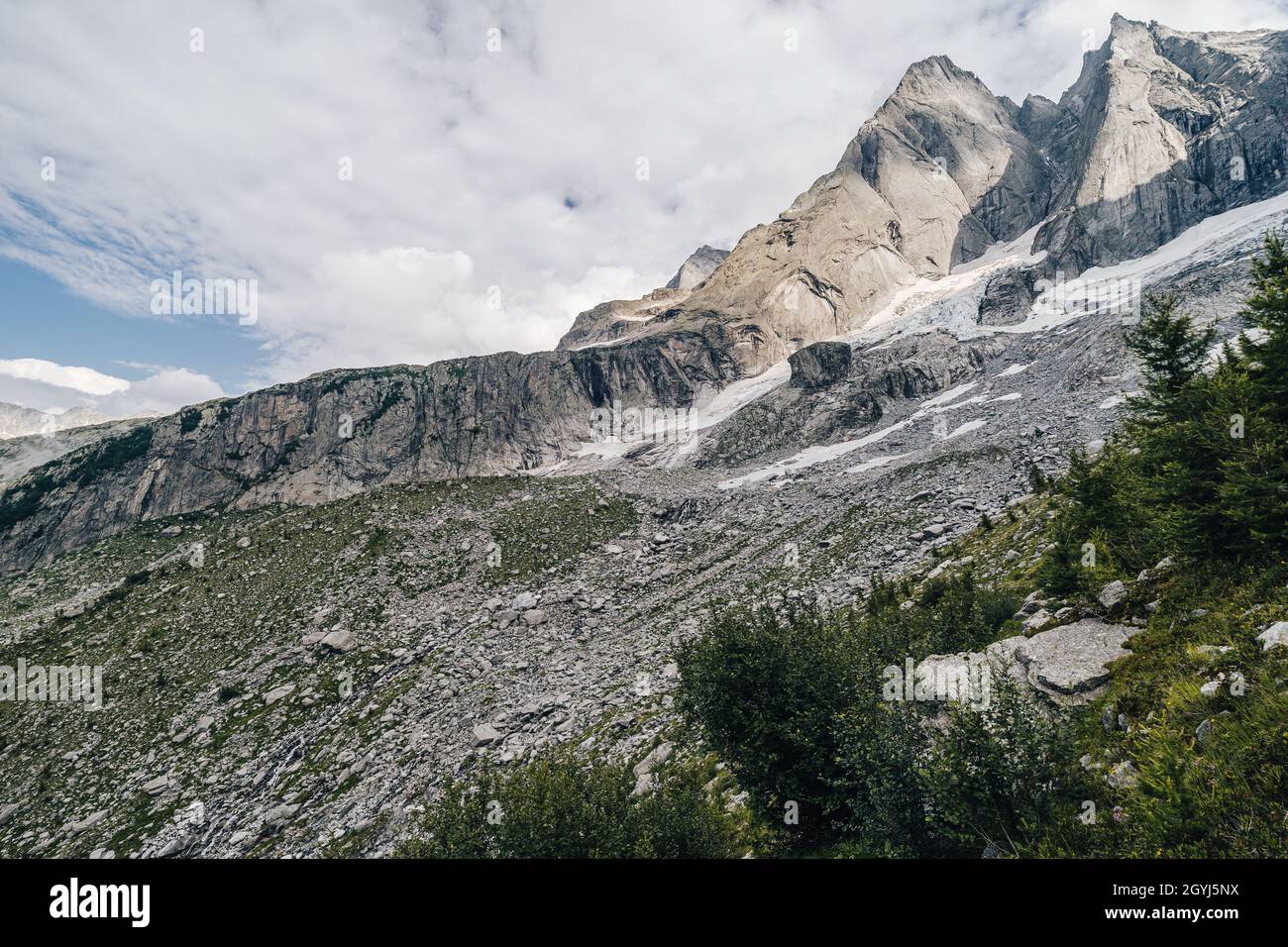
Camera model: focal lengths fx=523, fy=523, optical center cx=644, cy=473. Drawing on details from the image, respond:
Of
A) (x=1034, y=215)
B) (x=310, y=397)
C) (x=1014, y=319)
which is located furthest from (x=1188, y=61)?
(x=310, y=397)

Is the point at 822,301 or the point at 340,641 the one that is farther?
the point at 822,301

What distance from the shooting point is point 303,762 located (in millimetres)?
27578

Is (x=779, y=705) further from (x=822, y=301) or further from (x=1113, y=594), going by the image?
(x=822, y=301)

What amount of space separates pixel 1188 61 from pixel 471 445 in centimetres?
23969

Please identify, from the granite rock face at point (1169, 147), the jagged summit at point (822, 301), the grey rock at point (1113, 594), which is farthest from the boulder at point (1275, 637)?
the granite rock face at point (1169, 147)

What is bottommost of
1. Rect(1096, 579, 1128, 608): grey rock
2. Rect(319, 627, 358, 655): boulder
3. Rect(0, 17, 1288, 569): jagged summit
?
Rect(319, 627, 358, 655): boulder

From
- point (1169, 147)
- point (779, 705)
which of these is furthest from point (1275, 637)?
point (1169, 147)

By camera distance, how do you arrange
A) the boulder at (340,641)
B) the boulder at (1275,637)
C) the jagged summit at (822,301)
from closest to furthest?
the boulder at (1275,637)
the boulder at (340,641)
the jagged summit at (822,301)

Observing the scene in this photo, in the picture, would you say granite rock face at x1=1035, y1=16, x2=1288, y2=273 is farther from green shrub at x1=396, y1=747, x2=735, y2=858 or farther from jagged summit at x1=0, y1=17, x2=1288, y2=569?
green shrub at x1=396, y1=747, x2=735, y2=858

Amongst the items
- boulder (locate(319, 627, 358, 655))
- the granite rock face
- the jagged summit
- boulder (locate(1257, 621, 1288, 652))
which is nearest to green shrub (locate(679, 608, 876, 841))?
boulder (locate(1257, 621, 1288, 652))

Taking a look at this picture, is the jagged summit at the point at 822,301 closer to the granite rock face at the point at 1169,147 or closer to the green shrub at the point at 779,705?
the granite rock face at the point at 1169,147

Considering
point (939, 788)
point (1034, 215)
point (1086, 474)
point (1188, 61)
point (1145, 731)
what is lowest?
point (939, 788)
